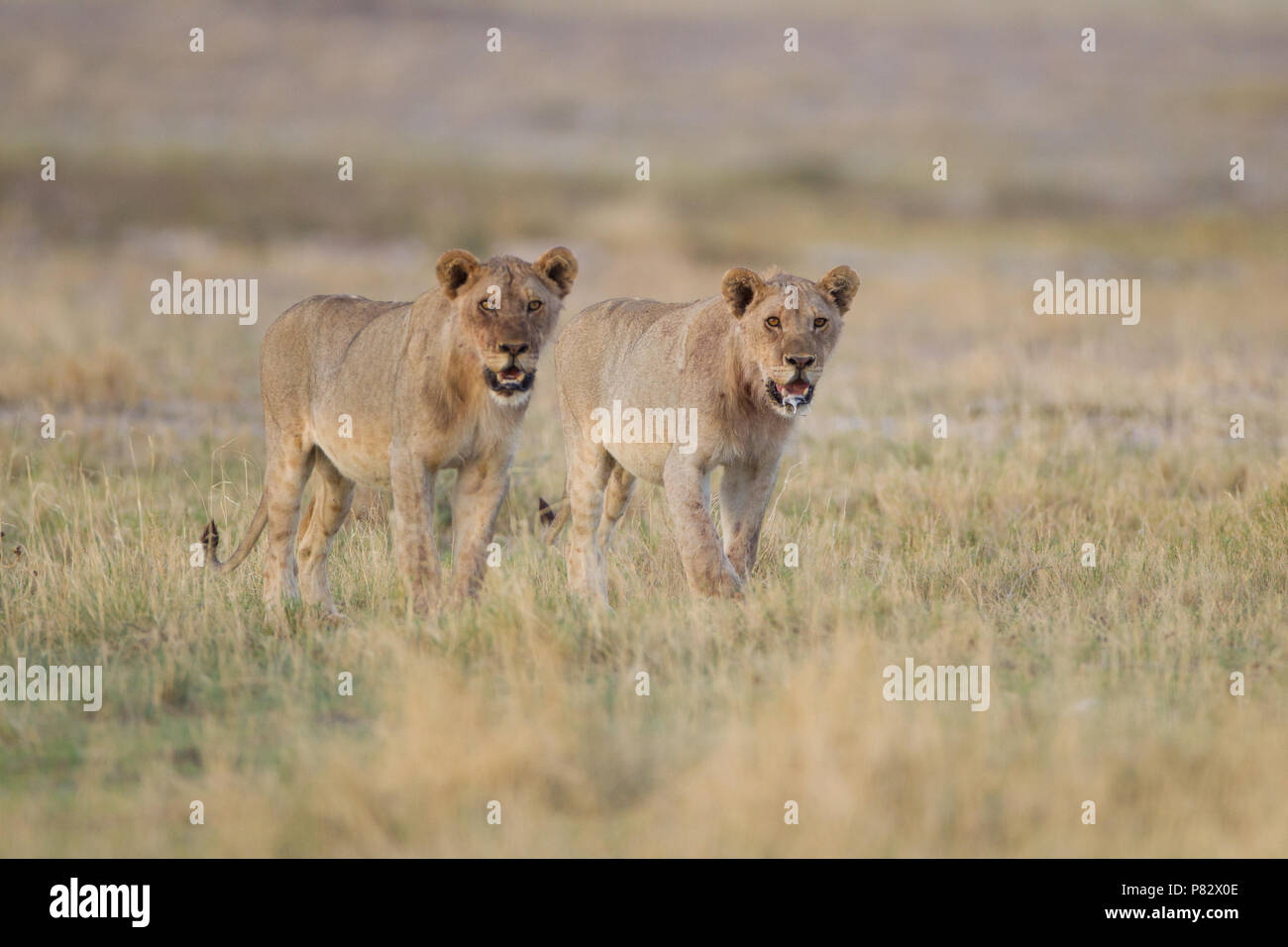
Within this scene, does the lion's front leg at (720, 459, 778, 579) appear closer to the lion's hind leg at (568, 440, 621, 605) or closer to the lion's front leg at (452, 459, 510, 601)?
the lion's hind leg at (568, 440, 621, 605)

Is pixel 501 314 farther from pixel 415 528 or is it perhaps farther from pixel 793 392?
pixel 793 392

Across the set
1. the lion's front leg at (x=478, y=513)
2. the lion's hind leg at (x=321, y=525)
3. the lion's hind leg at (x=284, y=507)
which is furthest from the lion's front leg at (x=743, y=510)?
the lion's hind leg at (x=284, y=507)

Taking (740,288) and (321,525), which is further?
(321,525)

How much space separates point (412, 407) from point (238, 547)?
1.62 metres

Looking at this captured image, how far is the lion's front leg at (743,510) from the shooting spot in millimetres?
7809

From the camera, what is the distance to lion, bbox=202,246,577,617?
7109 millimetres

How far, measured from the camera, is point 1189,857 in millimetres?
4789

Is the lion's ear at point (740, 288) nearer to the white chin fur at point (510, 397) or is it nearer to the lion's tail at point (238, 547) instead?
the white chin fur at point (510, 397)

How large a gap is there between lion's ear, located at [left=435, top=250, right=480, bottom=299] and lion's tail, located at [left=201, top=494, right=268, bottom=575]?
5.71ft

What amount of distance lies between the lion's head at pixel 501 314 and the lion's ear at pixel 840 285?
1222mm

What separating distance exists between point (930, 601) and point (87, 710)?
12.6 ft

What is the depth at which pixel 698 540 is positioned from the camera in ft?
24.2

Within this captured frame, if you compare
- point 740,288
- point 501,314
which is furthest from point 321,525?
point 740,288

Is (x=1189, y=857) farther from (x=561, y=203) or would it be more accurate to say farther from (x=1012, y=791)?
(x=561, y=203)
